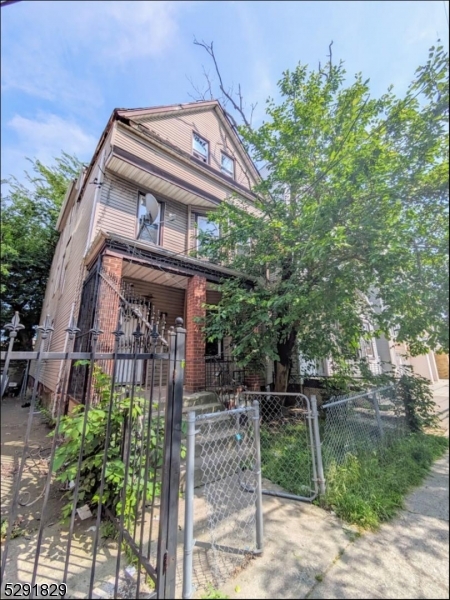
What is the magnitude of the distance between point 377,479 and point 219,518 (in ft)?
6.88

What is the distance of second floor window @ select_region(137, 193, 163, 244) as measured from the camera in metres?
7.35

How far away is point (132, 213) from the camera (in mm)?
7539

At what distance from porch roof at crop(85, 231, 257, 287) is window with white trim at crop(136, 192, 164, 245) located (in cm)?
117

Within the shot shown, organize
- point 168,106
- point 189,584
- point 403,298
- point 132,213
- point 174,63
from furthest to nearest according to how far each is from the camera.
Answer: point 168,106, point 132,213, point 174,63, point 403,298, point 189,584

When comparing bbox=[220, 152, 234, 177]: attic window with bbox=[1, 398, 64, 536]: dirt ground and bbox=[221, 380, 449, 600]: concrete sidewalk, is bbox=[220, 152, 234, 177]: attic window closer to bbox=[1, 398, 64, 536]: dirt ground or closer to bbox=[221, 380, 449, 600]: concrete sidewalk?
bbox=[1, 398, 64, 536]: dirt ground

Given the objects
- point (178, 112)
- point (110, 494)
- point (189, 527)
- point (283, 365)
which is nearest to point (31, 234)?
point (178, 112)

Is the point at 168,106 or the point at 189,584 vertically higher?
the point at 168,106

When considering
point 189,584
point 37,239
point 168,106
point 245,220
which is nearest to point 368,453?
point 189,584

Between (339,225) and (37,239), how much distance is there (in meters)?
17.3

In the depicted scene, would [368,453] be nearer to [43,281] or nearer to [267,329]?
[267,329]

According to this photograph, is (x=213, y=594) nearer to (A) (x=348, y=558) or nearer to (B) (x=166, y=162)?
(A) (x=348, y=558)

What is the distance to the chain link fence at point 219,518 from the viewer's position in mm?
1903

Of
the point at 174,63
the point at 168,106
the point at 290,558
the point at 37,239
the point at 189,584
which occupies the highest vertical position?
the point at 168,106

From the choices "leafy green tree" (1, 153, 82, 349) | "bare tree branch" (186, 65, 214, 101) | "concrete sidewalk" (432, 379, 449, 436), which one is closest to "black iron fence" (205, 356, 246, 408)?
"concrete sidewalk" (432, 379, 449, 436)
